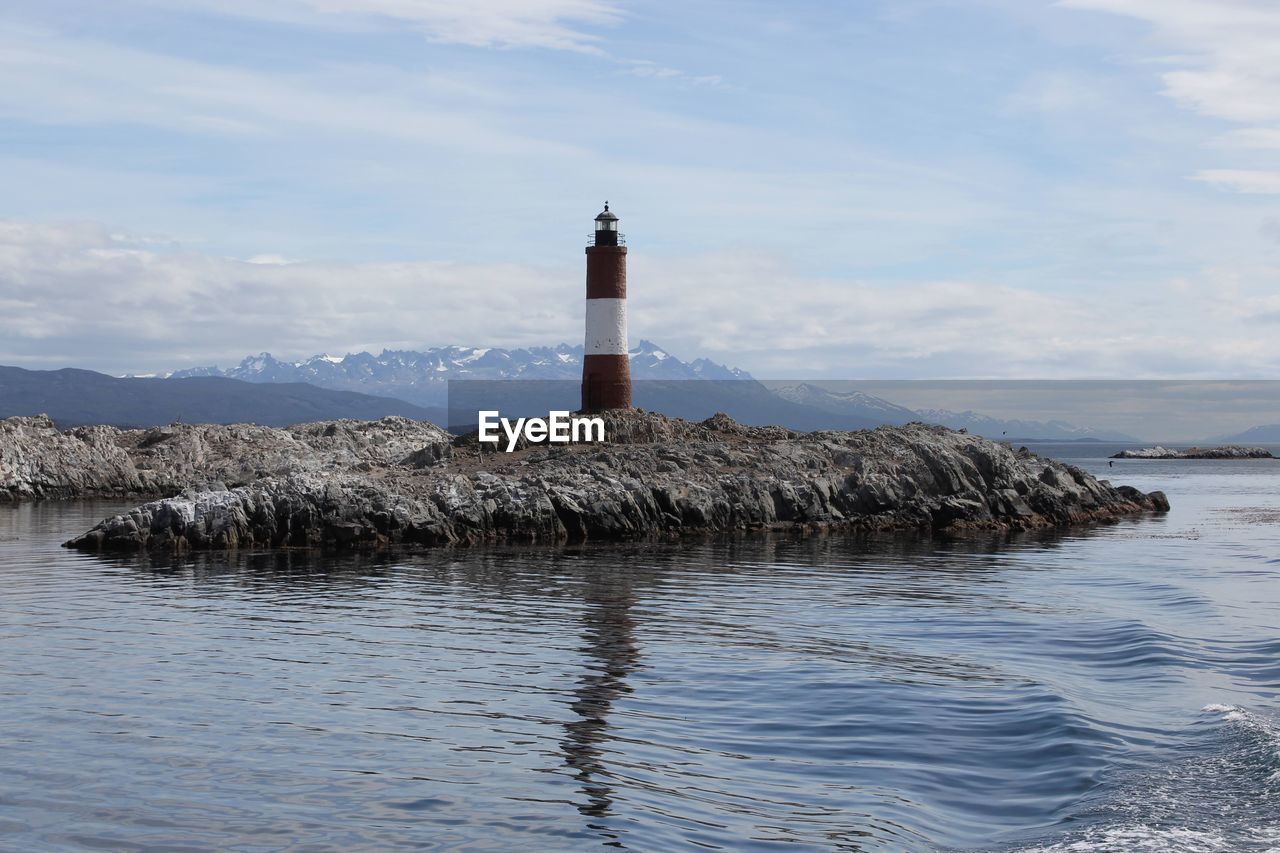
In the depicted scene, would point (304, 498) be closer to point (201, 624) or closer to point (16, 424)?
point (201, 624)

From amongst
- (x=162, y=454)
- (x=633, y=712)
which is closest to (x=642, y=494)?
(x=633, y=712)

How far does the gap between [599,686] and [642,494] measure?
104ft

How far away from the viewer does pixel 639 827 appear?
46.3 ft

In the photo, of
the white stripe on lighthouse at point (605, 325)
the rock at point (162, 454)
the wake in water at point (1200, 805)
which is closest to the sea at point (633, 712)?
the wake in water at point (1200, 805)

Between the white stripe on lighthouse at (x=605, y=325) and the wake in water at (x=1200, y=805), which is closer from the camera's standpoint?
the wake in water at (x=1200, y=805)

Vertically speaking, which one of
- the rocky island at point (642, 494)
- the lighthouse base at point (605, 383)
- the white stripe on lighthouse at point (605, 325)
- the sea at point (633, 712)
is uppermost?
the white stripe on lighthouse at point (605, 325)

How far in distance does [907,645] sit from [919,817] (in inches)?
483

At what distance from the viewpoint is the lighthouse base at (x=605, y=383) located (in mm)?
66688

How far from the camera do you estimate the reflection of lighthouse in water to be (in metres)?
15.9

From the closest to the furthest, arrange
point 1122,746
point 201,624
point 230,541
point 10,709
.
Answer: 1. point 1122,746
2. point 10,709
3. point 201,624
4. point 230,541

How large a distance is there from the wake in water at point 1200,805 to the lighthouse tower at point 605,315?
49928 millimetres

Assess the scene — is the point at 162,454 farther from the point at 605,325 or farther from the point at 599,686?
the point at 599,686

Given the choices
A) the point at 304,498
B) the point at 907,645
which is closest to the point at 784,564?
the point at 907,645

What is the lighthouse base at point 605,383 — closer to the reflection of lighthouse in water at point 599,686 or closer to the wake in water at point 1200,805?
the reflection of lighthouse in water at point 599,686
